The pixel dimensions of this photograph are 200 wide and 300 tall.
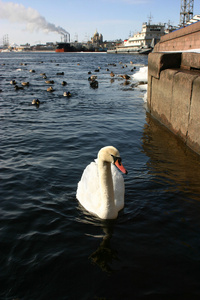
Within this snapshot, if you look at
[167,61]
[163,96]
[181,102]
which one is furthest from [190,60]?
[181,102]

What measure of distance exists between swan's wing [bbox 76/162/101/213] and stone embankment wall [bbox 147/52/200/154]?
10.3ft

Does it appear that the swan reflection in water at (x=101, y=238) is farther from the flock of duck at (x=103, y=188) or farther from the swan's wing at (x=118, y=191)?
the swan's wing at (x=118, y=191)

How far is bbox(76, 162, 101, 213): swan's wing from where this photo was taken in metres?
5.03

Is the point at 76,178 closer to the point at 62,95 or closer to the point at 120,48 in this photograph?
the point at 62,95

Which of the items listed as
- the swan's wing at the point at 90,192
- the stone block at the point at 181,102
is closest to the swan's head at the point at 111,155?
the swan's wing at the point at 90,192

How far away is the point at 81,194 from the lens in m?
5.34

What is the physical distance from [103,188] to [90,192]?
1.80 feet

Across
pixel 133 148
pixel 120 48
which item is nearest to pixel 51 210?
pixel 133 148

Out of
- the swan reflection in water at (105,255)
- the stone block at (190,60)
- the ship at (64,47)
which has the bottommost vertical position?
the swan reflection in water at (105,255)

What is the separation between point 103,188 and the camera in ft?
15.5

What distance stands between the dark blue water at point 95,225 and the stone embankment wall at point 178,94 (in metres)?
0.49

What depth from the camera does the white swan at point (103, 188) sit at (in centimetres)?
450

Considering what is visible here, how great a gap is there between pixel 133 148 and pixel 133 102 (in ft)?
25.6

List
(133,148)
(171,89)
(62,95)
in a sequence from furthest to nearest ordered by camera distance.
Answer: (62,95)
(171,89)
(133,148)
